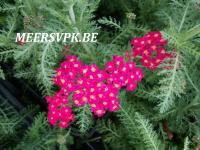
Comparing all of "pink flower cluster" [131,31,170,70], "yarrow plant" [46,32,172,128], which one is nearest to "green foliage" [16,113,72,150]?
"yarrow plant" [46,32,172,128]

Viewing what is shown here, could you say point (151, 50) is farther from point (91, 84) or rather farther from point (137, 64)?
point (91, 84)

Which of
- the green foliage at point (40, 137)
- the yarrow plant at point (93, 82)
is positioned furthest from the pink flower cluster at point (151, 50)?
the green foliage at point (40, 137)

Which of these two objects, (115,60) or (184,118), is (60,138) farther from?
(184,118)

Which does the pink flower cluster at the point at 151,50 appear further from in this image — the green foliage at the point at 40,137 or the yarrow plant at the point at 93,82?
the green foliage at the point at 40,137

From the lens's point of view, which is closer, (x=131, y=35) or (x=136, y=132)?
(x=136, y=132)

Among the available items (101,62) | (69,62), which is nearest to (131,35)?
(101,62)

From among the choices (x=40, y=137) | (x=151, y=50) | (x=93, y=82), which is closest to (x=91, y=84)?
(x=93, y=82)
